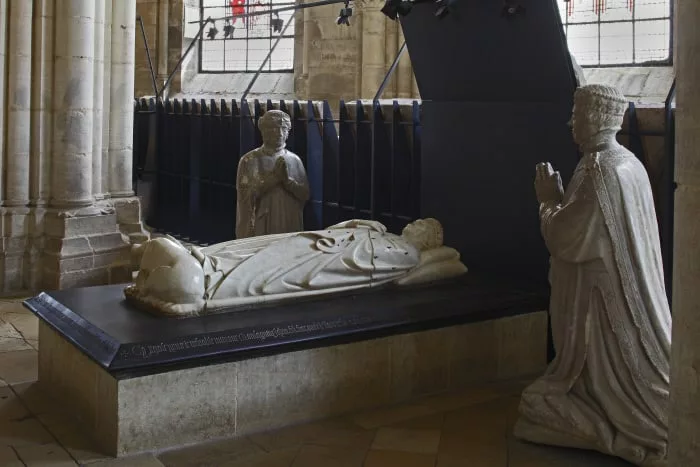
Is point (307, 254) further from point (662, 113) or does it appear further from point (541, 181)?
point (662, 113)

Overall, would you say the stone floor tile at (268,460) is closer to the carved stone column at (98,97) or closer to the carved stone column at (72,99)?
the carved stone column at (72,99)

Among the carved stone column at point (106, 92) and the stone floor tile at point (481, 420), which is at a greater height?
the carved stone column at point (106, 92)

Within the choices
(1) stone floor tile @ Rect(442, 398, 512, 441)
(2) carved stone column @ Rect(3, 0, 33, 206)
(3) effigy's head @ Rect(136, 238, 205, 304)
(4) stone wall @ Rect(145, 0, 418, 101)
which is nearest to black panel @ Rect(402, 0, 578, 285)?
(1) stone floor tile @ Rect(442, 398, 512, 441)

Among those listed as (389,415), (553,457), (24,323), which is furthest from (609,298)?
(24,323)

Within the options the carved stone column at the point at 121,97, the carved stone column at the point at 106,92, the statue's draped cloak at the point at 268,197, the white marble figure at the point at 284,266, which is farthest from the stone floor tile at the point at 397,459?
the carved stone column at the point at 121,97

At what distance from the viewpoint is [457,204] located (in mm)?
6262

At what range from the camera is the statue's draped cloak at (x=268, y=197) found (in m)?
6.11

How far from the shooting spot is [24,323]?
259 inches

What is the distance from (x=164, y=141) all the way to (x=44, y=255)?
367 centimetres

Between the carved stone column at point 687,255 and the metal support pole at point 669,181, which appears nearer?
the carved stone column at point 687,255

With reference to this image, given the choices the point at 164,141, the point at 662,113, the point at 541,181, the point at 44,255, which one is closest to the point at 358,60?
the point at 164,141

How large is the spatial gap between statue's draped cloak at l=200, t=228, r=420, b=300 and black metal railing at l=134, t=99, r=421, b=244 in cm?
188

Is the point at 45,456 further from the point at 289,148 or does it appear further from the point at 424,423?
the point at 289,148

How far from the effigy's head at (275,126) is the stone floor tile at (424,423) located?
2.38 m
